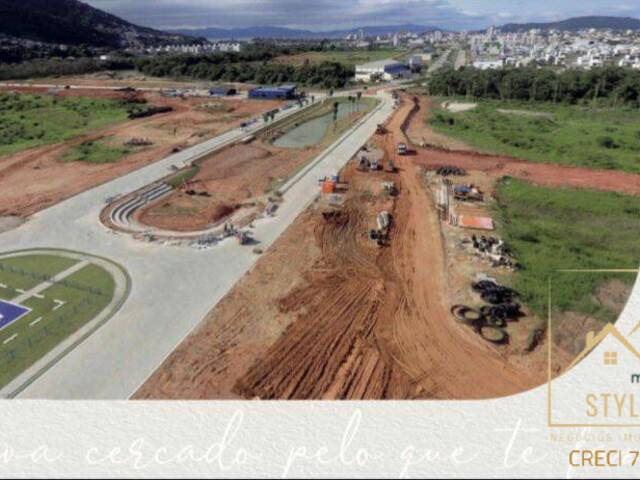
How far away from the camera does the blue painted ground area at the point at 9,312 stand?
1617cm

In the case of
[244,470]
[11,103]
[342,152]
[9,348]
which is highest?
[11,103]

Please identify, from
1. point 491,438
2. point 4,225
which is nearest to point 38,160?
point 4,225

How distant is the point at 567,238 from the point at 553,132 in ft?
102

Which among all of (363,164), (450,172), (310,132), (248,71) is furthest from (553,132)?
(248,71)

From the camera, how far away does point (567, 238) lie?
23578mm

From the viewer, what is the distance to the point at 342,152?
39656 millimetres

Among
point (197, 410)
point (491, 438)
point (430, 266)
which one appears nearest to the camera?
point (491, 438)

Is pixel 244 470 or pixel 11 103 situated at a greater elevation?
pixel 11 103

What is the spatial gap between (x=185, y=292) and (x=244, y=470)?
30.0 ft

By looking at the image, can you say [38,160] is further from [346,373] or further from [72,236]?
[346,373]

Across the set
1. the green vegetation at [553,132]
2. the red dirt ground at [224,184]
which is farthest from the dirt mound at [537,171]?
the red dirt ground at [224,184]

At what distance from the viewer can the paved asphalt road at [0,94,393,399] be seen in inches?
532

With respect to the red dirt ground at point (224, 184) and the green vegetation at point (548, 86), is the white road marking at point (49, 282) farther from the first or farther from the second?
the green vegetation at point (548, 86)

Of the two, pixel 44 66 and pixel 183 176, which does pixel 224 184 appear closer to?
pixel 183 176
